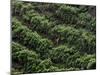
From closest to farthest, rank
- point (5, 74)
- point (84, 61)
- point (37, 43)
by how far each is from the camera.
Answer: point (5, 74)
point (37, 43)
point (84, 61)

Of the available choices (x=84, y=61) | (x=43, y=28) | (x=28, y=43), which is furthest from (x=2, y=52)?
(x=84, y=61)

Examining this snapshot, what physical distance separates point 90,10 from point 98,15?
5.8 inches

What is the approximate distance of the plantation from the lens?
2656 mm

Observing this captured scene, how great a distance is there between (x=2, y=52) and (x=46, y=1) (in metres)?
0.87

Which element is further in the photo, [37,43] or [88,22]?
[88,22]

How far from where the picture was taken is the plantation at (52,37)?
8.71 feet

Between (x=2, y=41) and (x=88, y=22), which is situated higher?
(x=88, y=22)

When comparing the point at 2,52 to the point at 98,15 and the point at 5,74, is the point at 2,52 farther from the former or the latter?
the point at 98,15

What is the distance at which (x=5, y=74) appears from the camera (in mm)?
2570

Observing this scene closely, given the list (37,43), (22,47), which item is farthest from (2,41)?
(37,43)

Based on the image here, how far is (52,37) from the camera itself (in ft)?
9.20

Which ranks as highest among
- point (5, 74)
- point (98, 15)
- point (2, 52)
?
point (98, 15)

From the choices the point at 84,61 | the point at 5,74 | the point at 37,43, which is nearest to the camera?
the point at 5,74

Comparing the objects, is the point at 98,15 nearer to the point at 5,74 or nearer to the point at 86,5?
the point at 86,5
